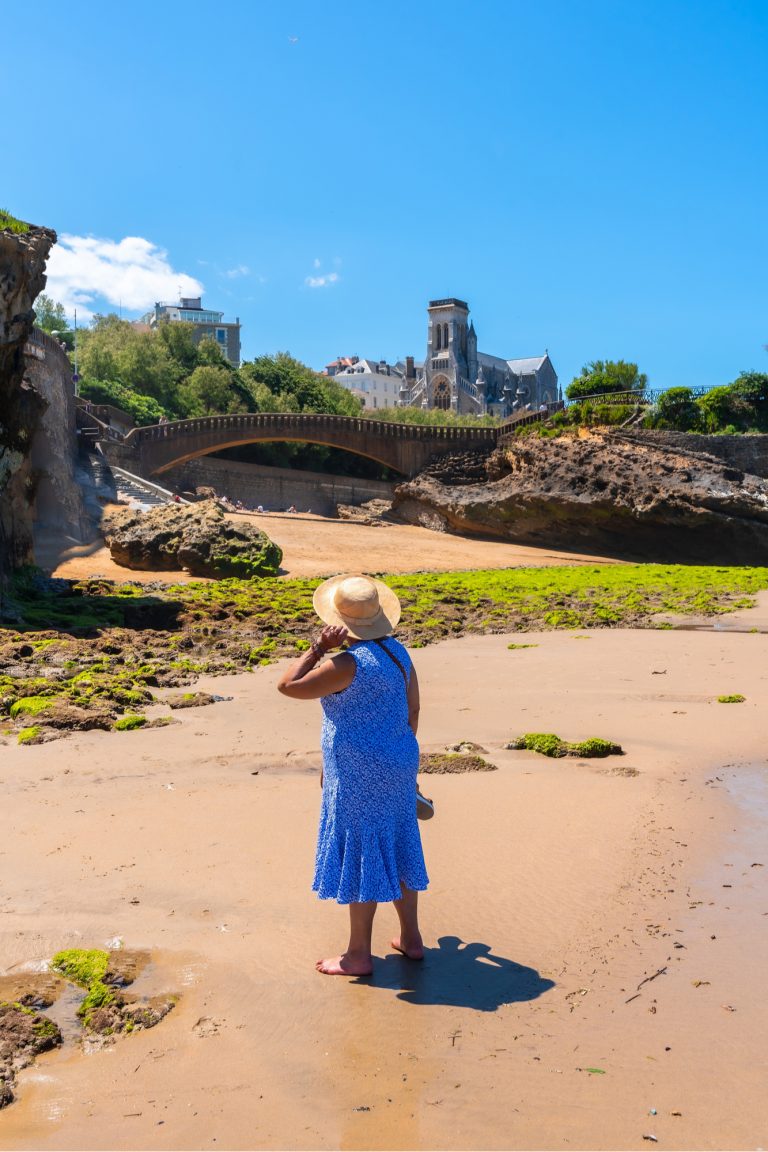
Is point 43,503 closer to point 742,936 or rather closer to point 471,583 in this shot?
point 471,583

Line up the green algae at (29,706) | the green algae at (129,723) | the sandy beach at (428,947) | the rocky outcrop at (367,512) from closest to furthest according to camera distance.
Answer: the sandy beach at (428,947)
the green algae at (129,723)
the green algae at (29,706)
the rocky outcrop at (367,512)

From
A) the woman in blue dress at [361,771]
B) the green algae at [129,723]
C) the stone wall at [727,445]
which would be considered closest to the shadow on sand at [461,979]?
the woman in blue dress at [361,771]

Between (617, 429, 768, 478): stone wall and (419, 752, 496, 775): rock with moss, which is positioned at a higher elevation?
(617, 429, 768, 478): stone wall

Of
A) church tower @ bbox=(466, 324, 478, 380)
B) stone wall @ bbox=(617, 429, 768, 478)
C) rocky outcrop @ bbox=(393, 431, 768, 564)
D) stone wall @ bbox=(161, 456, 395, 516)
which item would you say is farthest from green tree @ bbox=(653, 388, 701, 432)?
church tower @ bbox=(466, 324, 478, 380)

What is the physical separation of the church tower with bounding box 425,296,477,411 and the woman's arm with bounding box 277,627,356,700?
12323 cm

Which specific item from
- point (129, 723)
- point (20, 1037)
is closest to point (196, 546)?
point (129, 723)

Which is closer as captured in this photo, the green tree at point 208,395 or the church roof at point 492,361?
the green tree at point 208,395

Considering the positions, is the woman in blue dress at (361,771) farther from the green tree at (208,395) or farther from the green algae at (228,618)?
the green tree at (208,395)

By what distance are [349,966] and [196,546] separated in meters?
23.4

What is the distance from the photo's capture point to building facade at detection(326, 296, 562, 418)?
12750cm

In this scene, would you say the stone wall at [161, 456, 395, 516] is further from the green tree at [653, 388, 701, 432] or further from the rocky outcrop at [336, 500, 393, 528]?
the green tree at [653, 388, 701, 432]

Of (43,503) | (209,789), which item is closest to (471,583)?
(43,503)

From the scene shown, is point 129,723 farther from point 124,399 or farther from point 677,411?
point 124,399

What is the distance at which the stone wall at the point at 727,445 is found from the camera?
38.8 m
